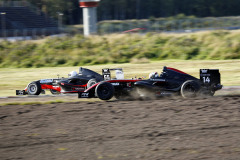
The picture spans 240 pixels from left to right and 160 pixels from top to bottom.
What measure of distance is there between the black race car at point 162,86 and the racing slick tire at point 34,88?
2.64m

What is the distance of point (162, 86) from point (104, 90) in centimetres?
197

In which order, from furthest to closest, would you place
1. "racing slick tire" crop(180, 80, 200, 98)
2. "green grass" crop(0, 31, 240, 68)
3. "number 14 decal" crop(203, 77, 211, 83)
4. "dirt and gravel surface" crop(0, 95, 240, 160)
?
"green grass" crop(0, 31, 240, 68) → "number 14 decal" crop(203, 77, 211, 83) → "racing slick tire" crop(180, 80, 200, 98) → "dirt and gravel surface" crop(0, 95, 240, 160)

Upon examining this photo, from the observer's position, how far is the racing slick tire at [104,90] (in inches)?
474

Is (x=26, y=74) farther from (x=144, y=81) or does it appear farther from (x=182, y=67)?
(x=144, y=81)

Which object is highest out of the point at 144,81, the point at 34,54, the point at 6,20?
the point at 6,20

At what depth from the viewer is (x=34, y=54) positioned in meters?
30.2

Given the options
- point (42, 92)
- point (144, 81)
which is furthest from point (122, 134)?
point (42, 92)

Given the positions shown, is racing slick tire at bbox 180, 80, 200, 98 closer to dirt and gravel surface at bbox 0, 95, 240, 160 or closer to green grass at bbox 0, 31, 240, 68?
dirt and gravel surface at bbox 0, 95, 240, 160

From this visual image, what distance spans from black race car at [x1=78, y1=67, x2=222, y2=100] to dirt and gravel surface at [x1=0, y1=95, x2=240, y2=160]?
393mm

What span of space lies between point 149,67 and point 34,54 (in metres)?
11.3

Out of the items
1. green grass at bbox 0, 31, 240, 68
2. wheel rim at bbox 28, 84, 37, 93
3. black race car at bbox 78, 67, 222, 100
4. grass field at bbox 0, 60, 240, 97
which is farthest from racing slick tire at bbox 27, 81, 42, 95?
green grass at bbox 0, 31, 240, 68

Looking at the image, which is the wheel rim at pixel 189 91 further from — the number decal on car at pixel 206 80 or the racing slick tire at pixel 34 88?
the racing slick tire at pixel 34 88

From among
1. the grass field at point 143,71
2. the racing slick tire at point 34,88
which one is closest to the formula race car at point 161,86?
the racing slick tire at point 34,88

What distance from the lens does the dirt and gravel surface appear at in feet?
23.3
